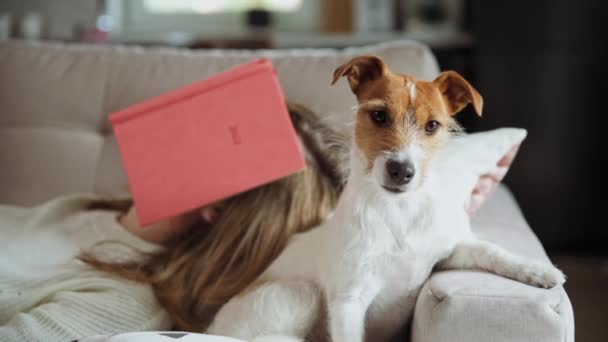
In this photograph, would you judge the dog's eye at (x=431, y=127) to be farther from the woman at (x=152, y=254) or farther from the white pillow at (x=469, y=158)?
the woman at (x=152, y=254)

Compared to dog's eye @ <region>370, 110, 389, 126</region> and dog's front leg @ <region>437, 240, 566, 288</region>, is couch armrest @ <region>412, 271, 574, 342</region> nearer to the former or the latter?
dog's front leg @ <region>437, 240, 566, 288</region>

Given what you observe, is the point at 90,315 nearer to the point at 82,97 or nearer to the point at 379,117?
the point at 379,117

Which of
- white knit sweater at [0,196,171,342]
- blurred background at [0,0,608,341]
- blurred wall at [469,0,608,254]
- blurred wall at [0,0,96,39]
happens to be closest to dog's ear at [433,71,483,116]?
white knit sweater at [0,196,171,342]

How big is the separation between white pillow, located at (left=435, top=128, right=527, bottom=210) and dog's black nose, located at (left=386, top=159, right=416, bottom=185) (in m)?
0.14

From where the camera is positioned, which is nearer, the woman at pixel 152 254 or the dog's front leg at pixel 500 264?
the dog's front leg at pixel 500 264

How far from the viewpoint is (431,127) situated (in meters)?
1.08

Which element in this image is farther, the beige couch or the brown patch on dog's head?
the beige couch

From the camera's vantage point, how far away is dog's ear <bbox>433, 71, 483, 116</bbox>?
1.10 metres

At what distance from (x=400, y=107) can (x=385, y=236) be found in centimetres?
22

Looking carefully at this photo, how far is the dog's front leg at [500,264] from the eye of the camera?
1079 mm

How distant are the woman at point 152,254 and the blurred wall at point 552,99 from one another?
1.54 metres

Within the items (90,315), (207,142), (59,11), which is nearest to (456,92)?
(207,142)

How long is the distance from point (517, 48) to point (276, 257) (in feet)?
5.92

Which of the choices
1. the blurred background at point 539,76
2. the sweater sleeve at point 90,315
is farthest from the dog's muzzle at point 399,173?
the blurred background at point 539,76
